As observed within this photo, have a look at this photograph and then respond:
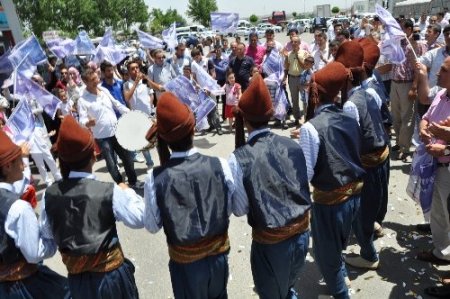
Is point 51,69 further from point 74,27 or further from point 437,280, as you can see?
point 74,27

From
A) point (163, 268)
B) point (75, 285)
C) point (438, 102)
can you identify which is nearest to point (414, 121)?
point (438, 102)

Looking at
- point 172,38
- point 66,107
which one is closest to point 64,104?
point 66,107

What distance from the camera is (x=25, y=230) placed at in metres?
2.48

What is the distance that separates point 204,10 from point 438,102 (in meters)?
64.7

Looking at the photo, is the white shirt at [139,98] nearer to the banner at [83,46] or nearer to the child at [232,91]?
the child at [232,91]

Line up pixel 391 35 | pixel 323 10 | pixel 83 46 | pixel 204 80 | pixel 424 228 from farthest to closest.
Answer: pixel 323 10 → pixel 83 46 → pixel 204 80 → pixel 391 35 → pixel 424 228

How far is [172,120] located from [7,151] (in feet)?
3.43

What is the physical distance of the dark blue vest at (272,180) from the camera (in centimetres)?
264

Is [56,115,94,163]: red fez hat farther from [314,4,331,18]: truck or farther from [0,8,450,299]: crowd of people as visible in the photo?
[314,4,331,18]: truck

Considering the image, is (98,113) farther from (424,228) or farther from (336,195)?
(424,228)

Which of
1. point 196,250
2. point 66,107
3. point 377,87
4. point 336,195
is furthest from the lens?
point 66,107

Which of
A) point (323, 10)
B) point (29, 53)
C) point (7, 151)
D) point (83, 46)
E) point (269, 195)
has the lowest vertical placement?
point (323, 10)

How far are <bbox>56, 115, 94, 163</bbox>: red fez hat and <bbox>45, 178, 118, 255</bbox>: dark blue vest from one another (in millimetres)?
150

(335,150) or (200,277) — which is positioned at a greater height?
(335,150)
